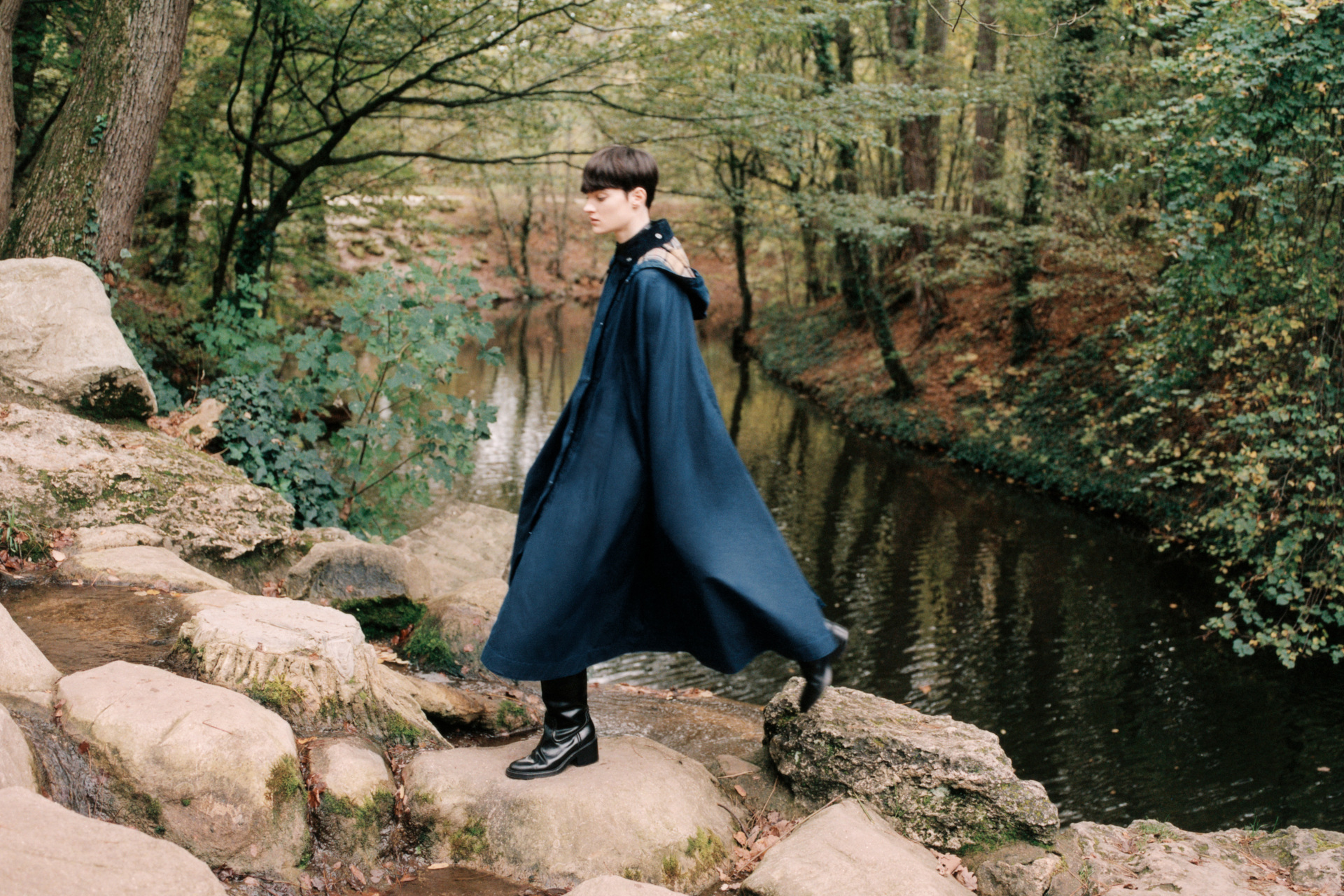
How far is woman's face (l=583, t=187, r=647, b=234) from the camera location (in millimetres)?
2727

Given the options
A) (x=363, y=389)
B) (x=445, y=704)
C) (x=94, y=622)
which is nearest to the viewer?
(x=94, y=622)

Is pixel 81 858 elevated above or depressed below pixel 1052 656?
above

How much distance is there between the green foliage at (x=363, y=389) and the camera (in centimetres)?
590

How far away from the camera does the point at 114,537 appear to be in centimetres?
423

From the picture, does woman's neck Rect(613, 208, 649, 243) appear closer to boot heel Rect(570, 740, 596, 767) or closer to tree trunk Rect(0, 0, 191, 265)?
boot heel Rect(570, 740, 596, 767)

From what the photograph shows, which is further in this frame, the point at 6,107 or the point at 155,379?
the point at 155,379

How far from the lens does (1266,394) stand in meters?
6.50

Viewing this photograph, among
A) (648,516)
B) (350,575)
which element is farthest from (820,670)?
(350,575)

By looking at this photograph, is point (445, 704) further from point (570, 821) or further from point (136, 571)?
point (136, 571)

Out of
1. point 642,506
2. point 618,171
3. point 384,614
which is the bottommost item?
point 384,614

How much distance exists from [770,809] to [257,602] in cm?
194

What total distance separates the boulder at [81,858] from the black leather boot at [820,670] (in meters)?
1.65

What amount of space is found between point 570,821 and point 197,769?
1.01m

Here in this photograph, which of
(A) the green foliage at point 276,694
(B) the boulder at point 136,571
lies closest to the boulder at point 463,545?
(B) the boulder at point 136,571
